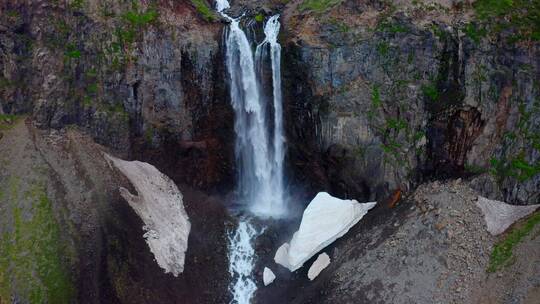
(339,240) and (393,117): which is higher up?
(393,117)

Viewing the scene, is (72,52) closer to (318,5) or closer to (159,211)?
(159,211)

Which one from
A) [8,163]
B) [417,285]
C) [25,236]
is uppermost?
[8,163]

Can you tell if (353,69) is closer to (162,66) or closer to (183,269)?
(162,66)

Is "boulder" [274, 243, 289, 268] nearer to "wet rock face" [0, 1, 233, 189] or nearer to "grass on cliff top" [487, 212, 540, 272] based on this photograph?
"wet rock face" [0, 1, 233, 189]

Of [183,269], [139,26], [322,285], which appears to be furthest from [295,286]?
[139,26]

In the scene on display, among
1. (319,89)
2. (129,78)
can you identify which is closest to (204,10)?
(129,78)

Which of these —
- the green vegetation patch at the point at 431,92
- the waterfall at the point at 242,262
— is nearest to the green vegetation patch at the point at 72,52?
the waterfall at the point at 242,262
